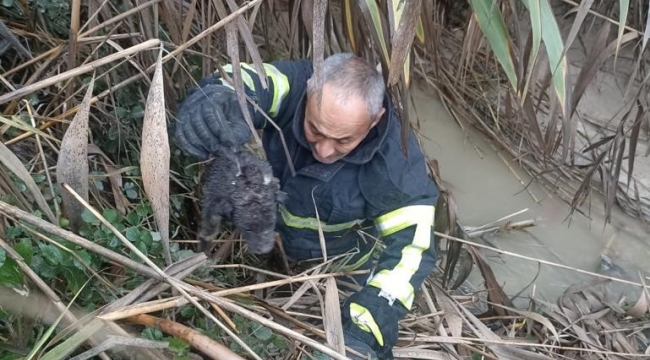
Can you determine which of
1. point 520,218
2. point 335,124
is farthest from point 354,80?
point 520,218

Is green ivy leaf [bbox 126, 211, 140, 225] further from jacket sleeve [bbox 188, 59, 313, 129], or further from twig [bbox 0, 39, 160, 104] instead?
jacket sleeve [bbox 188, 59, 313, 129]

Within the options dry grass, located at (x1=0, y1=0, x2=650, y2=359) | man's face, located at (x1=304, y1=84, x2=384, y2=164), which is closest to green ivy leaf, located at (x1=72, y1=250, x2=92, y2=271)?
dry grass, located at (x1=0, y1=0, x2=650, y2=359)

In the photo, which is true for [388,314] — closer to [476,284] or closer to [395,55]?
[395,55]

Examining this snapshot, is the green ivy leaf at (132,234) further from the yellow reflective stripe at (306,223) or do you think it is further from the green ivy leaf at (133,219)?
the yellow reflective stripe at (306,223)

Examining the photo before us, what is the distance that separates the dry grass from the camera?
3.22 ft

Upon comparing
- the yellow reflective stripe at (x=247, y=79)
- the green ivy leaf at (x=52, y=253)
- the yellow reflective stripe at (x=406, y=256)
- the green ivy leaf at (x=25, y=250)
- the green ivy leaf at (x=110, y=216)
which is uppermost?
the yellow reflective stripe at (x=247, y=79)

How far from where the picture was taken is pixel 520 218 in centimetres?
284

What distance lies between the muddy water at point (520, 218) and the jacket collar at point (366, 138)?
113 cm

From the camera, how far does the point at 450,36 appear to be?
9.02 feet

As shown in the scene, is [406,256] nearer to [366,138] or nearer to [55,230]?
[366,138]

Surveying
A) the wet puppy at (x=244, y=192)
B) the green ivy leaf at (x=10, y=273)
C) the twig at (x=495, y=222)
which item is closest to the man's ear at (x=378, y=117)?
the wet puppy at (x=244, y=192)

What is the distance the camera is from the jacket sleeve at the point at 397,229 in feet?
5.11

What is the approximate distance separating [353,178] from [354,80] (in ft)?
0.96

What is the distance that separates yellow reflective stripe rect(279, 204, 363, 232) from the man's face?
22 cm
